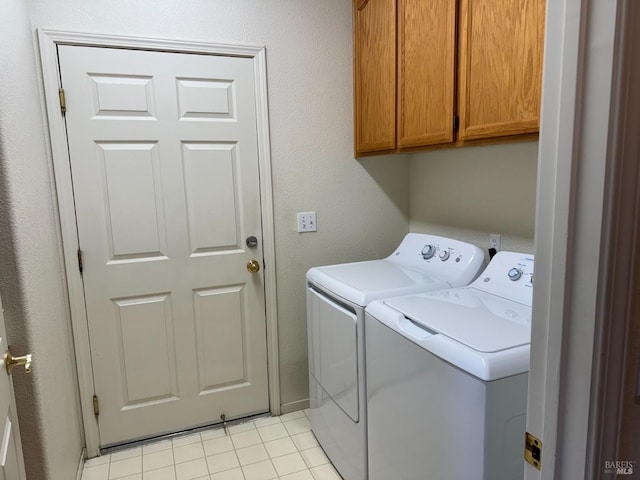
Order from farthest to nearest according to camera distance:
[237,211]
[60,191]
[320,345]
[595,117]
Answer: [237,211], [320,345], [60,191], [595,117]

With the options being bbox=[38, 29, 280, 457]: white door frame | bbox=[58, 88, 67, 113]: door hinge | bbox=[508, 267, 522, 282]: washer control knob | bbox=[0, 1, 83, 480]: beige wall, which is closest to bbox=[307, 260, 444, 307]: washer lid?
bbox=[508, 267, 522, 282]: washer control knob

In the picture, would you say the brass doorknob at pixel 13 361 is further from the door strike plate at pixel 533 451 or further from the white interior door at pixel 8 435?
the door strike plate at pixel 533 451

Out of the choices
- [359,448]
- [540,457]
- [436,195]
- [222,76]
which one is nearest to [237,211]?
[222,76]

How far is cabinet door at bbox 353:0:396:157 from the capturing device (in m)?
1.98

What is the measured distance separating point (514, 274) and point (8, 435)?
64.3 inches

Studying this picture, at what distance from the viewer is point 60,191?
194 cm

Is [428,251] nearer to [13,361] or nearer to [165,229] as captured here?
[165,229]

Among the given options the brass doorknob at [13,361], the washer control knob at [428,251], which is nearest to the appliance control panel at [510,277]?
the washer control knob at [428,251]

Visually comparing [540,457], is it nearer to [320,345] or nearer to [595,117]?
[595,117]

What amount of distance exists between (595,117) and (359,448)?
1596 millimetres

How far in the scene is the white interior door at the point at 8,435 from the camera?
3.06ft

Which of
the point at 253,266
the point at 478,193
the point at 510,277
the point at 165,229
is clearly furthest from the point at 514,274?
the point at 165,229

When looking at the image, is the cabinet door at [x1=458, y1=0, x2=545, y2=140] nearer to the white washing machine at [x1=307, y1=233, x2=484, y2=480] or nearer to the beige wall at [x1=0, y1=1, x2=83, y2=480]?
the white washing machine at [x1=307, y1=233, x2=484, y2=480]

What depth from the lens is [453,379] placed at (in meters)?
1.16
